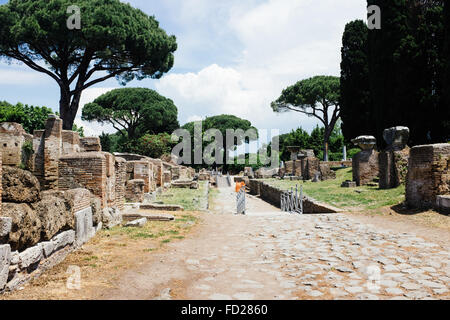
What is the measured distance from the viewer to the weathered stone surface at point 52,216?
4.06 m

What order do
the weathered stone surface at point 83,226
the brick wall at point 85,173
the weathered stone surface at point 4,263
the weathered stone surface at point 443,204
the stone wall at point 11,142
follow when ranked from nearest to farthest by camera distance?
the weathered stone surface at point 4,263
the weathered stone surface at point 83,226
the brick wall at point 85,173
the weathered stone surface at point 443,204
the stone wall at point 11,142

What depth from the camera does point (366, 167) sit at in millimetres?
15289

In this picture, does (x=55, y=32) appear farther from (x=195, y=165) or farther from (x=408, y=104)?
(x=195, y=165)

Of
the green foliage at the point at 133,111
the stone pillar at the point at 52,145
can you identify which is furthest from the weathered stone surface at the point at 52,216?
the green foliage at the point at 133,111

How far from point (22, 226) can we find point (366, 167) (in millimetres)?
14535

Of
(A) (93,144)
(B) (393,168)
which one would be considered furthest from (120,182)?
(B) (393,168)

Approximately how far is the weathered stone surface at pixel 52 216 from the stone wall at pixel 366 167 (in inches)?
522

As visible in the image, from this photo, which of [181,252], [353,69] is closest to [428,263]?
[181,252]

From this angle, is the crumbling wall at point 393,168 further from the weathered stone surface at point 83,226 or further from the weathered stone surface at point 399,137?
the weathered stone surface at point 83,226

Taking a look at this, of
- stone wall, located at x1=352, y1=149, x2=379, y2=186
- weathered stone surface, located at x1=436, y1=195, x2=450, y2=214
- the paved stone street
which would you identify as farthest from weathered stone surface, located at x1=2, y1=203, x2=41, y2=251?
stone wall, located at x1=352, y1=149, x2=379, y2=186

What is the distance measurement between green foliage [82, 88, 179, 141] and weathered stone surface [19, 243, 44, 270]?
36.9 metres

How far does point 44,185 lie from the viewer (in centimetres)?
1018

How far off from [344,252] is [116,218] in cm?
467

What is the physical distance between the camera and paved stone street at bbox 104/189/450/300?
3447mm
